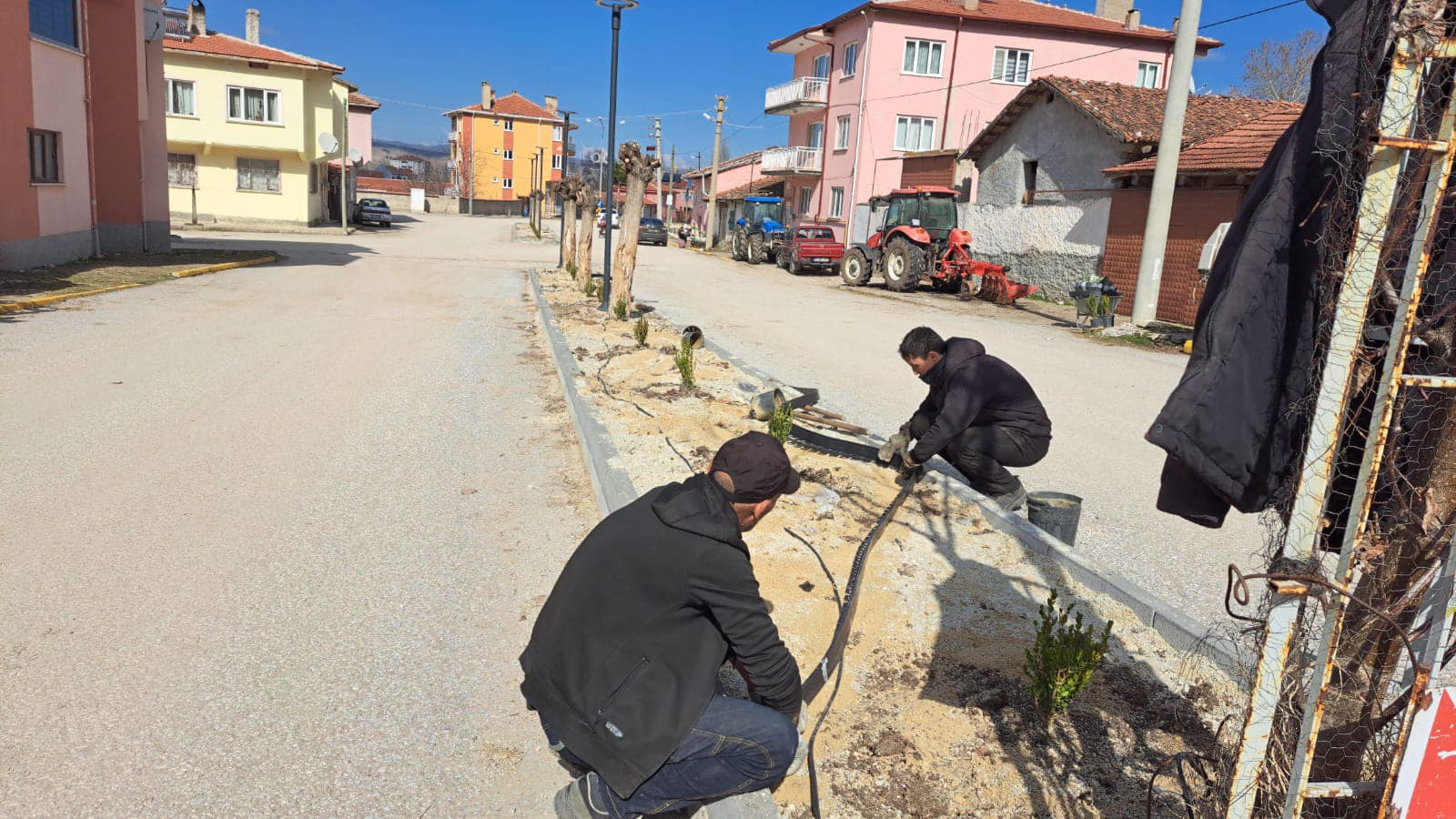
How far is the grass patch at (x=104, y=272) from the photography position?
1419 cm

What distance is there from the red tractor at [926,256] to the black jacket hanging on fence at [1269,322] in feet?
66.4

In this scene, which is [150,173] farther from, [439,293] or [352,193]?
[352,193]

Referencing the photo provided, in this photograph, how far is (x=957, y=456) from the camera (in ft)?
20.3

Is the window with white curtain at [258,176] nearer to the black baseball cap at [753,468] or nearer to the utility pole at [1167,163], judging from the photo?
the utility pole at [1167,163]

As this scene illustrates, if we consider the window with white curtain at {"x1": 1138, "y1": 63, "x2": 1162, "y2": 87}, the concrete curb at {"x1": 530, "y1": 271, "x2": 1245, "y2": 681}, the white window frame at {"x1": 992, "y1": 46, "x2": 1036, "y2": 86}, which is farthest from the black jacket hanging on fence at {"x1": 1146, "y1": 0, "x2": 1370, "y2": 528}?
the window with white curtain at {"x1": 1138, "y1": 63, "x2": 1162, "y2": 87}

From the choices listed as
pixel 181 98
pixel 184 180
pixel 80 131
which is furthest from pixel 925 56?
pixel 184 180

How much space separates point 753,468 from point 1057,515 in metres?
3.44

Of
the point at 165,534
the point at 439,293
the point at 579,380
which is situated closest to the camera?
the point at 165,534

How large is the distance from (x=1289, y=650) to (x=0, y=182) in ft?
63.0

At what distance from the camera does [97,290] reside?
1483 cm

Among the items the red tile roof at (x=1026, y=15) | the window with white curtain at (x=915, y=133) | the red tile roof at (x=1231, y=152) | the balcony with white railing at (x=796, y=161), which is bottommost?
the red tile roof at (x=1231, y=152)

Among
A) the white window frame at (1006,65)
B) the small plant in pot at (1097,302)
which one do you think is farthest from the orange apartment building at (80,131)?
the white window frame at (1006,65)

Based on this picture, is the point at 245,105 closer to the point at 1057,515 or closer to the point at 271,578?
the point at 271,578

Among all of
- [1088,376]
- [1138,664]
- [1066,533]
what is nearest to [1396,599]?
[1138,664]
